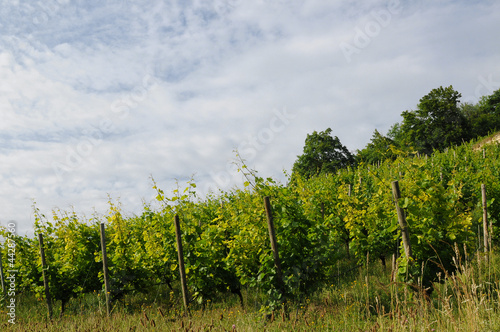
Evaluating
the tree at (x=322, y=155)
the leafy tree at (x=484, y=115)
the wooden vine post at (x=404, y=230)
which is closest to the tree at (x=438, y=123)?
the leafy tree at (x=484, y=115)

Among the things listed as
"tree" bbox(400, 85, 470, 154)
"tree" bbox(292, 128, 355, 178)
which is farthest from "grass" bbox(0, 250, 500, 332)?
"tree" bbox(400, 85, 470, 154)

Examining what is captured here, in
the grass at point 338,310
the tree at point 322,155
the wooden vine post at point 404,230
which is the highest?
the tree at point 322,155

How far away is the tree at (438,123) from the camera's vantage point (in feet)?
117

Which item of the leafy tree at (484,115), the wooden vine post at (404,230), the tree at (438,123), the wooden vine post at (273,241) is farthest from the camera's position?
the leafy tree at (484,115)

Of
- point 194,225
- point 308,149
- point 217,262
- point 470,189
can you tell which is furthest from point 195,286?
point 308,149

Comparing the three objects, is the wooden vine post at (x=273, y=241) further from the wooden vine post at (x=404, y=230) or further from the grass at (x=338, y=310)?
the wooden vine post at (x=404, y=230)

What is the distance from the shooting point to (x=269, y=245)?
6.46 meters

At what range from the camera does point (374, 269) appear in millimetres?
9273

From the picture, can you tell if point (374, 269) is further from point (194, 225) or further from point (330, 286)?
point (194, 225)

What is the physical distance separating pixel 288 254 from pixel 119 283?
4.79 m

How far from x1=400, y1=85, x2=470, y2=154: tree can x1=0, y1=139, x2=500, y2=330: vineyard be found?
1085 inches

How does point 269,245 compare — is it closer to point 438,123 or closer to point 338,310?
point 338,310

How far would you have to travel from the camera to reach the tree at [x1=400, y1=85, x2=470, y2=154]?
35.6 metres

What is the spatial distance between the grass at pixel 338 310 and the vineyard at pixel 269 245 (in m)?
0.19
